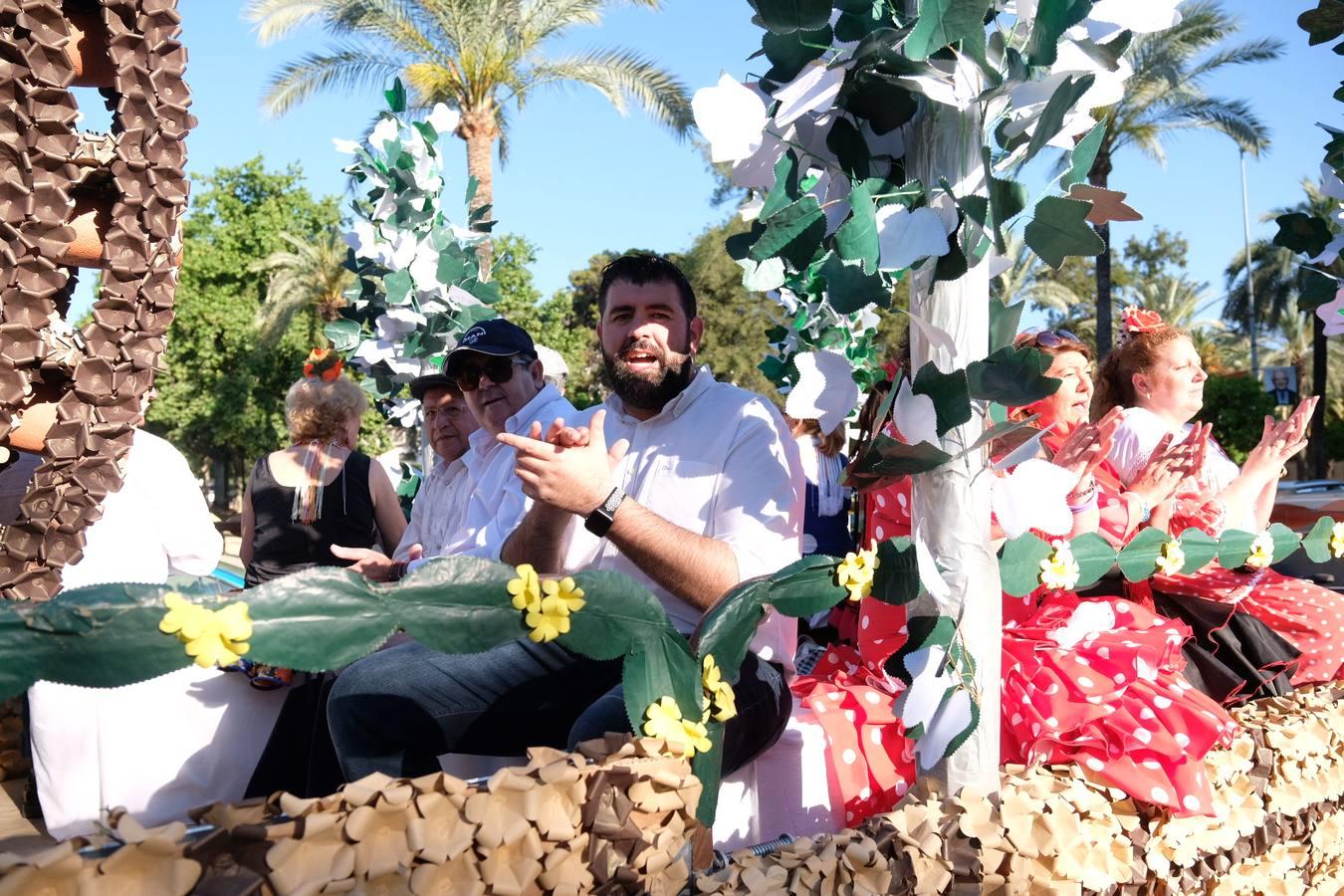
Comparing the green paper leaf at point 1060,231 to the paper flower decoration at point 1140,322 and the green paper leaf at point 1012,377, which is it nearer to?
the green paper leaf at point 1012,377

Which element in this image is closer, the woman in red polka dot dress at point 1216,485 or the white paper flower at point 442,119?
the woman in red polka dot dress at point 1216,485

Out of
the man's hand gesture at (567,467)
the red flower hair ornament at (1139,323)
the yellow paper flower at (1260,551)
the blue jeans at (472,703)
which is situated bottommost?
the blue jeans at (472,703)

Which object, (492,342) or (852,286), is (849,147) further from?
(492,342)

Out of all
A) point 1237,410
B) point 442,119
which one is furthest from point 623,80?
point 1237,410

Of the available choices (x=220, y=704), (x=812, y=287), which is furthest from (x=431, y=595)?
(x=812, y=287)

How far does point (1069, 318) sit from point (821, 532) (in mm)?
28422

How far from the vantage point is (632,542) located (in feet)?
7.53

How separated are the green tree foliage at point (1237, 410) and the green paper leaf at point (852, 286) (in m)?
23.6

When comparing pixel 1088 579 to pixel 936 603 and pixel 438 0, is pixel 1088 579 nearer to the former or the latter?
pixel 936 603

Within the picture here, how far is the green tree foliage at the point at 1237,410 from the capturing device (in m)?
23.1

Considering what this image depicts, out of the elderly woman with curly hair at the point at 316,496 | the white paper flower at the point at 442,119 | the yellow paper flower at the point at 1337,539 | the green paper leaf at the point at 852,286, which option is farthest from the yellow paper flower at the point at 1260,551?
the white paper flower at the point at 442,119

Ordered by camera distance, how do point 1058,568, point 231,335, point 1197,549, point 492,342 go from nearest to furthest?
point 1058,568
point 1197,549
point 492,342
point 231,335

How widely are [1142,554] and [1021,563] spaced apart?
20.5 inches

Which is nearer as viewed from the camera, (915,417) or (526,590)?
(526,590)
